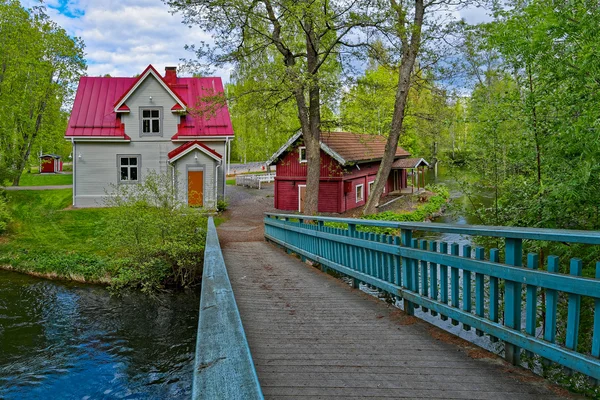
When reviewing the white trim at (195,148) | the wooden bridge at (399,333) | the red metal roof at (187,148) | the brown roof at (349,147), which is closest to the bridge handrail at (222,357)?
the wooden bridge at (399,333)

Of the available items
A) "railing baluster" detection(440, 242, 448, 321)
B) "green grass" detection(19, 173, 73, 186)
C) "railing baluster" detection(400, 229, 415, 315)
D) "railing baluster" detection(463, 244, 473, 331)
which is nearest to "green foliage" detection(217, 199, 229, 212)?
"green grass" detection(19, 173, 73, 186)

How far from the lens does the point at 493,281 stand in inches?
143

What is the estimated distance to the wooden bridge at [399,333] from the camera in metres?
2.68

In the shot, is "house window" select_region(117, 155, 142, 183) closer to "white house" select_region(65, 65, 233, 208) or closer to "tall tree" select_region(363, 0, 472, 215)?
"white house" select_region(65, 65, 233, 208)

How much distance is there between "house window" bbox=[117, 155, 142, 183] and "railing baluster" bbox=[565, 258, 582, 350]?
23.1 meters

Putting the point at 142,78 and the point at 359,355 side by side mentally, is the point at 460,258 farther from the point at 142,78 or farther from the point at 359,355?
Answer: the point at 142,78

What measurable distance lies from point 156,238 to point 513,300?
38.5 feet

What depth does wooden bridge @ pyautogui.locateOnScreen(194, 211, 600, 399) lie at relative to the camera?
8.79ft

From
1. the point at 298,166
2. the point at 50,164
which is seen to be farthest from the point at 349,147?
the point at 50,164

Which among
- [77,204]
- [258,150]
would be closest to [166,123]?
[77,204]

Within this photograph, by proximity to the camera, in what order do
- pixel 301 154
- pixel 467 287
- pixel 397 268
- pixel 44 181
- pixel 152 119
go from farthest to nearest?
pixel 44 181
pixel 301 154
pixel 152 119
pixel 397 268
pixel 467 287

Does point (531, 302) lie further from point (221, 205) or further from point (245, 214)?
point (221, 205)

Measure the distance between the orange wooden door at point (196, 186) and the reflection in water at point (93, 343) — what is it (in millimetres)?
9301

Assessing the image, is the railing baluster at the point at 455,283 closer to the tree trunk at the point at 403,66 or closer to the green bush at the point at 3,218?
the tree trunk at the point at 403,66
